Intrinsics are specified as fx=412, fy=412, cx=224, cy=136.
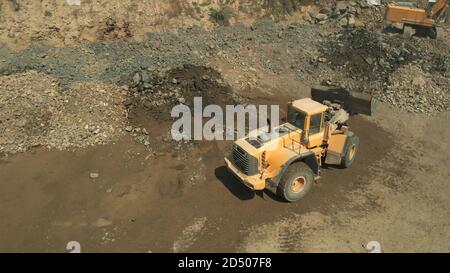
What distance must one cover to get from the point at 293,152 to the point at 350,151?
8.67 feet

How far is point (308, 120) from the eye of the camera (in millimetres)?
11273

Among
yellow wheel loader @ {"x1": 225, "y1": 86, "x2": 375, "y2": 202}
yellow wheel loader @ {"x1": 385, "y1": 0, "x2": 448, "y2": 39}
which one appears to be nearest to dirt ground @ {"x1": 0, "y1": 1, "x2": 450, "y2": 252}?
yellow wheel loader @ {"x1": 225, "y1": 86, "x2": 375, "y2": 202}

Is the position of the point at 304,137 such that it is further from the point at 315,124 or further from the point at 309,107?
the point at 309,107

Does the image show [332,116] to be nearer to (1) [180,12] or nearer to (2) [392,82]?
(2) [392,82]

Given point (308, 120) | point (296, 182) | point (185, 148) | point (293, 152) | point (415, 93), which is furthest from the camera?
point (415, 93)

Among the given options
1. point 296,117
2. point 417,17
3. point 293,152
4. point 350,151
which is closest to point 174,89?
point 296,117

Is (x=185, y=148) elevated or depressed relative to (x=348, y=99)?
depressed

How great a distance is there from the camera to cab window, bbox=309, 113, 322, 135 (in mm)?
11422

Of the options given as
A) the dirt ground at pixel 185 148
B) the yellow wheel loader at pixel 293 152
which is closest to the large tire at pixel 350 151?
the yellow wheel loader at pixel 293 152

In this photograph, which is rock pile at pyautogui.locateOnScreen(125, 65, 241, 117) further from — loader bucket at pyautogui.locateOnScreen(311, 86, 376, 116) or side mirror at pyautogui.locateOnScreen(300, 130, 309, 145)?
side mirror at pyautogui.locateOnScreen(300, 130, 309, 145)

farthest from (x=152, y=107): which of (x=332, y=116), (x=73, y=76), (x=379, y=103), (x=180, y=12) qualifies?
(x=379, y=103)

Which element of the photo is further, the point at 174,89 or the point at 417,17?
the point at 417,17

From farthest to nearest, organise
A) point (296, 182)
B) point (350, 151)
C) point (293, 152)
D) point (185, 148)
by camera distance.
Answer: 1. point (185, 148)
2. point (350, 151)
3. point (296, 182)
4. point (293, 152)

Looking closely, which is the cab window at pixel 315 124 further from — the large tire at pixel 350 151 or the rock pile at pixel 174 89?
the rock pile at pixel 174 89
